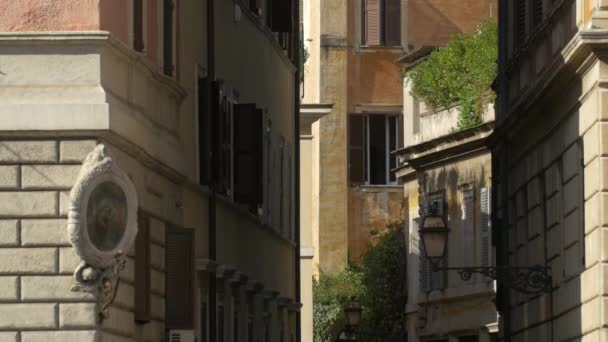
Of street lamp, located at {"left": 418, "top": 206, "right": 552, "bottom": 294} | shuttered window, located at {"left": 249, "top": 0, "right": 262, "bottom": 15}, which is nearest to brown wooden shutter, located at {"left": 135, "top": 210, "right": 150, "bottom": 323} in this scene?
street lamp, located at {"left": 418, "top": 206, "right": 552, "bottom": 294}

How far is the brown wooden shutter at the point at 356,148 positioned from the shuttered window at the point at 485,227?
1060 cm

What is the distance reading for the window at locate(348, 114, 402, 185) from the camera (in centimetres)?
5372

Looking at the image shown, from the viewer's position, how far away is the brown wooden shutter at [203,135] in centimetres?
2889

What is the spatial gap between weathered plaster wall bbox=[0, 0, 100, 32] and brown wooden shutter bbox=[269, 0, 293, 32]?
50.5ft

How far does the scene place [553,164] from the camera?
96.5 ft

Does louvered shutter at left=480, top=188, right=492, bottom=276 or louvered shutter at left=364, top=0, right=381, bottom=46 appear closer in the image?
louvered shutter at left=480, top=188, right=492, bottom=276

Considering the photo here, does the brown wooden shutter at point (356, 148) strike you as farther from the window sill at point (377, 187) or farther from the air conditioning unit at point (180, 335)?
the air conditioning unit at point (180, 335)

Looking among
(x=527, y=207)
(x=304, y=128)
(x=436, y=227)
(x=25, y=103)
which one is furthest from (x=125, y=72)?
Answer: (x=304, y=128)

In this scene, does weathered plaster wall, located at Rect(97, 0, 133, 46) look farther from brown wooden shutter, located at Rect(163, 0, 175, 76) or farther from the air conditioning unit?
the air conditioning unit

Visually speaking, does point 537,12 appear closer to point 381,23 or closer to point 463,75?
point 463,75

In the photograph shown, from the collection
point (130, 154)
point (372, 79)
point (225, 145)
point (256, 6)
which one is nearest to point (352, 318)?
point (256, 6)

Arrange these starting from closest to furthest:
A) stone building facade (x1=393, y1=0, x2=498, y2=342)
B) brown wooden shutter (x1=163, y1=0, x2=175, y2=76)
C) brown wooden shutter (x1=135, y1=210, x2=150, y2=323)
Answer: brown wooden shutter (x1=135, y1=210, x2=150, y2=323), brown wooden shutter (x1=163, y1=0, x2=175, y2=76), stone building facade (x1=393, y1=0, x2=498, y2=342)

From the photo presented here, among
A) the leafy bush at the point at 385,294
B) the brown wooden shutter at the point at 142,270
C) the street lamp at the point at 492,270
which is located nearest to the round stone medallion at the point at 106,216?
the brown wooden shutter at the point at 142,270

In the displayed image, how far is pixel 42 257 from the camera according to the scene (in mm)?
22250
